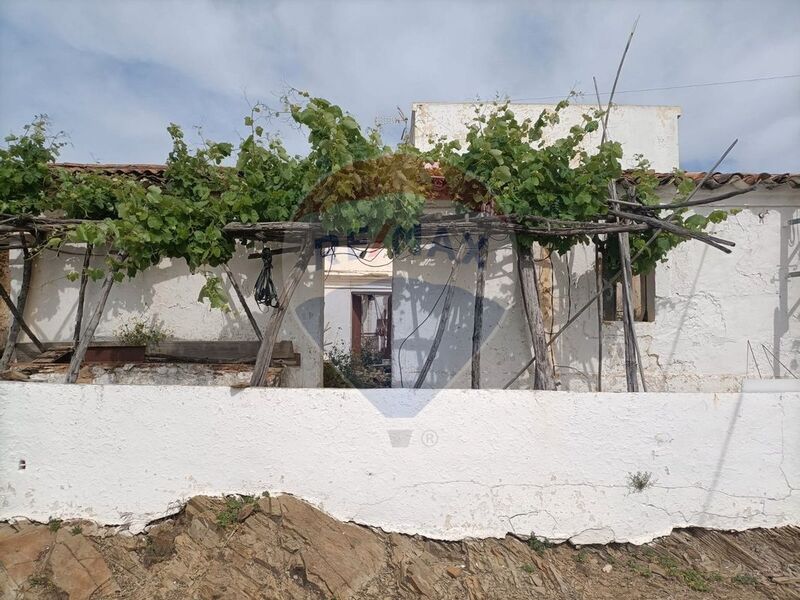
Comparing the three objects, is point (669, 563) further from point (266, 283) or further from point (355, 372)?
point (355, 372)

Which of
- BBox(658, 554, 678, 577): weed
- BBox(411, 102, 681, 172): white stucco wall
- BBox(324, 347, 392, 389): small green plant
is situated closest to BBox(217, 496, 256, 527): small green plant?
BBox(324, 347, 392, 389): small green plant

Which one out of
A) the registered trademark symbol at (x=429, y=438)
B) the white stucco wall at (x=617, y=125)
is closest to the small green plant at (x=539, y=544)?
the registered trademark symbol at (x=429, y=438)

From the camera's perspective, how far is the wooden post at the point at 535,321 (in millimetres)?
4608

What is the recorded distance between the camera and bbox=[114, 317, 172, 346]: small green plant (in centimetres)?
592

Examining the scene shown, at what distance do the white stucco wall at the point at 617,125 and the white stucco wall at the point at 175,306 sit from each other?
159 inches

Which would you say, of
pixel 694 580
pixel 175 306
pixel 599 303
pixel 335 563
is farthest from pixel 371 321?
pixel 694 580

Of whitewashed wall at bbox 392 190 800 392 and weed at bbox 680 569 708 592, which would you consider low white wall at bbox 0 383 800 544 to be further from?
whitewashed wall at bbox 392 190 800 392

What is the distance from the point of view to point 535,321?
16.0 feet

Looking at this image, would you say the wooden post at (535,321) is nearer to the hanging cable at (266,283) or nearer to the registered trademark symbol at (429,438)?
the registered trademark symbol at (429,438)

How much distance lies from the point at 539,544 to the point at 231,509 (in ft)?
7.97

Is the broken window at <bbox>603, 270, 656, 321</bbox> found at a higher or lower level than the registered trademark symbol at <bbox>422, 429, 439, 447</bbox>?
higher

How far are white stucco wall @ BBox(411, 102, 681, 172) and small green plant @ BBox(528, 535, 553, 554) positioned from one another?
21.8 feet

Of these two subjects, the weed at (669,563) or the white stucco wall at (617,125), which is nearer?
the weed at (669,563)

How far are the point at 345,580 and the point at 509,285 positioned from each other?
3642 mm
